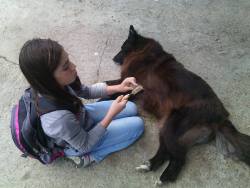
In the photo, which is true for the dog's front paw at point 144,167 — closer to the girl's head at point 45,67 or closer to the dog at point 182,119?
the dog at point 182,119

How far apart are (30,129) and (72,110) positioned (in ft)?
1.08

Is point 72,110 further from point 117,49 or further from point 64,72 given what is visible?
point 117,49

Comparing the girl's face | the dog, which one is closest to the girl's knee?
the dog

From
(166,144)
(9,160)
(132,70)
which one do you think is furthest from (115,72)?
(9,160)

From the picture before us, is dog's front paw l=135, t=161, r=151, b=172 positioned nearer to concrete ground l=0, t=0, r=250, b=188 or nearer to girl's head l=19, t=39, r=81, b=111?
concrete ground l=0, t=0, r=250, b=188

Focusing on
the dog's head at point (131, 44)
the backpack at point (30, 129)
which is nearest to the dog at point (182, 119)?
the dog's head at point (131, 44)

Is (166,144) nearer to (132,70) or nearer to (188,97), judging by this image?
(188,97)

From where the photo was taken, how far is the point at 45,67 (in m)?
2.14

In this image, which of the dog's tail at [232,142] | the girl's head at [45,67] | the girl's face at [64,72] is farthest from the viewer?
the dog's tail at [232,142]

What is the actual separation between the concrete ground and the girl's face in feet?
3.16

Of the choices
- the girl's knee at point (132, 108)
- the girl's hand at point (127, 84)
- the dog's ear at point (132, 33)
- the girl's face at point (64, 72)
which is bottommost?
the girl's knee at point (132, 108)

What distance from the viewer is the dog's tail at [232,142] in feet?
9.04

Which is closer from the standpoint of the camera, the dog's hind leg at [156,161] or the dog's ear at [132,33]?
the dog's hind leg at [156,161]

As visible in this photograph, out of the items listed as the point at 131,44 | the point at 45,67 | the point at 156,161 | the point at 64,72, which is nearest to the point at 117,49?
the point at 131,44
